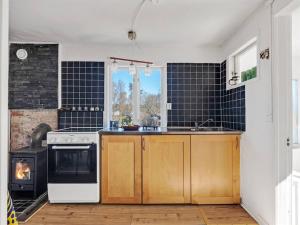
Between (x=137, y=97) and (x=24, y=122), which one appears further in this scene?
(x=137, y=97)

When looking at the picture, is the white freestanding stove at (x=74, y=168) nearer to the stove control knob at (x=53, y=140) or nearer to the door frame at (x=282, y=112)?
the stove control knob at (x=53, y=140)

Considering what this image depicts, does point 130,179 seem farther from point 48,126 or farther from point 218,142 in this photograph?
point 48,126

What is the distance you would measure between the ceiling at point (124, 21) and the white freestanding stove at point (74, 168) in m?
1.33

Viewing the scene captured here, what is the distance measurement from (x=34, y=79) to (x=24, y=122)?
2.17 ft

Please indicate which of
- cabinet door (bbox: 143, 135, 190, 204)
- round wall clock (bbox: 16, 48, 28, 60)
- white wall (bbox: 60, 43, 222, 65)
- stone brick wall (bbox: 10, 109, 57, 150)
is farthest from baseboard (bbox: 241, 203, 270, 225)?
round wall clock (bbox: 16, 48, 28, 60)

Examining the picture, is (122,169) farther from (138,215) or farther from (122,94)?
(122,94)

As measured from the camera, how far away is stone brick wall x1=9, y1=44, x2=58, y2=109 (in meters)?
3.32

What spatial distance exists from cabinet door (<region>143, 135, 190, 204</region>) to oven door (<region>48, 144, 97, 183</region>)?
0.65m

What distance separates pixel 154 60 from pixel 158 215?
86.4 inches

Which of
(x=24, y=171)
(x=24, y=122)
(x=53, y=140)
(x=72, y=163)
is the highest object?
(x=24, y=122)

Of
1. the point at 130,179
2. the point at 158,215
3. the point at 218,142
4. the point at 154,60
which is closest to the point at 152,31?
the point at 154,60

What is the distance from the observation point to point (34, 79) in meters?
3.34

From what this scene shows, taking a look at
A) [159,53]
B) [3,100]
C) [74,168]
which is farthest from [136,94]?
[3,100]

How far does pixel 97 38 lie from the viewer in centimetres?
316
